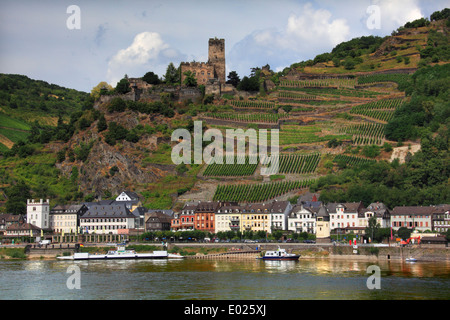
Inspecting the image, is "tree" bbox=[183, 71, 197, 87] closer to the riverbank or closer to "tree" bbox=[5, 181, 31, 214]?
"tree" bbox=[5, 181, 31, 214]

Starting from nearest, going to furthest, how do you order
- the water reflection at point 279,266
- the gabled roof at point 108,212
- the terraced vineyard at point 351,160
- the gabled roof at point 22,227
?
Result: the water reflection at point 279,266
the gabled roof at point 22,227
the gabled roof at point 108,212
the terraced vineyard at point 351,160

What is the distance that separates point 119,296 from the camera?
4497 centimetres

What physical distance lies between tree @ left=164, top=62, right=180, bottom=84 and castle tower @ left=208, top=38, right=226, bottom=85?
6480mm

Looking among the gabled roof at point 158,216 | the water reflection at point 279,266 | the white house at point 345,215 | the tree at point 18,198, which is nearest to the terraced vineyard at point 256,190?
the gabled roof at point 158,216

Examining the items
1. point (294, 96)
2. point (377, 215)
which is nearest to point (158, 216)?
point (377, 215)

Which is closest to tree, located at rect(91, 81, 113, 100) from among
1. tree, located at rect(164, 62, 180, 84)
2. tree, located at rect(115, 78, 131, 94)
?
tree, located at rect(115, 78, 131, 94)

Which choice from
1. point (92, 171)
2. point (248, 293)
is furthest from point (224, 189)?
point (248, 293)

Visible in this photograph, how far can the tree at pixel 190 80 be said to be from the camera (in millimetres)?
122000

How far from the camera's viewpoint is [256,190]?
92.6 metres

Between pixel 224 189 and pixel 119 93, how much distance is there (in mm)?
35085

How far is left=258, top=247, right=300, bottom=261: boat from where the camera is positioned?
7012 centimetres

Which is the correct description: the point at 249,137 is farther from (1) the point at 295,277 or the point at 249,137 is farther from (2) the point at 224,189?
(1) the point at 295,277

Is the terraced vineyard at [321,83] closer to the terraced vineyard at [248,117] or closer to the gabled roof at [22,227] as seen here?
the terraced vineyard at [248,117]

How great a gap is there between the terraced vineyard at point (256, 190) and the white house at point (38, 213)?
23.0m
